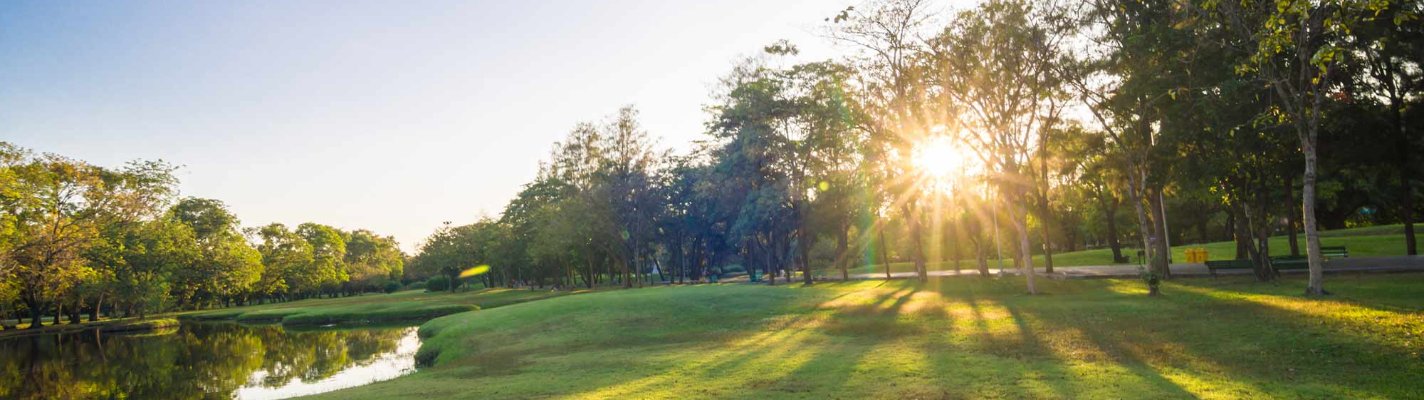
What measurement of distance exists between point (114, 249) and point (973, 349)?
250ft

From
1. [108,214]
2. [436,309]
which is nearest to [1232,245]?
[436,309]

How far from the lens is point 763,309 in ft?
113

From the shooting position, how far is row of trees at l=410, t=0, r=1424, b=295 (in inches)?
1127

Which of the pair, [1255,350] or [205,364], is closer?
[1255,350]

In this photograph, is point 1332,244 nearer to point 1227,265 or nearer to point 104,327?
point 1227,265

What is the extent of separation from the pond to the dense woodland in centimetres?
751

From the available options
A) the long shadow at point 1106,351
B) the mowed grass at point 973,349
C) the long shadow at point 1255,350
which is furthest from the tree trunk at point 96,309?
the long shadow at point 1255,350

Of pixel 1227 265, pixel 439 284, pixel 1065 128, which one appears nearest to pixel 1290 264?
pixel 1227 265

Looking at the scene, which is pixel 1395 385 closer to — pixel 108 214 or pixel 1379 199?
pixel 1379 199

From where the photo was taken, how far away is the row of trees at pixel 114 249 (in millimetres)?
49562

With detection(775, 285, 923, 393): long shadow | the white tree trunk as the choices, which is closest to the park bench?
the white tree trunk

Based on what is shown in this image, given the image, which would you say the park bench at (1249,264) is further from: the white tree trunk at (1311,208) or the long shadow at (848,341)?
the long shadow at (848,341)

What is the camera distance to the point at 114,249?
215ft

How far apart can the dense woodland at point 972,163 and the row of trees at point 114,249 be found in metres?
0.27
